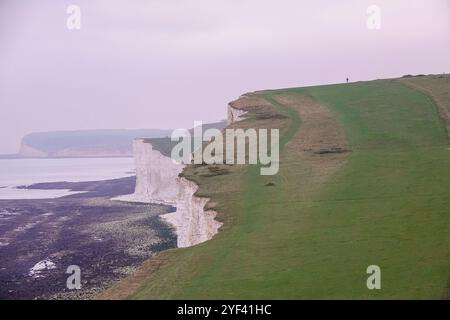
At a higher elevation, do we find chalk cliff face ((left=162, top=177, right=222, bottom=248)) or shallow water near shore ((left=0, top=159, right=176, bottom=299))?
chalk cliff face ((left=162, top=177, right=222, bottom=248))

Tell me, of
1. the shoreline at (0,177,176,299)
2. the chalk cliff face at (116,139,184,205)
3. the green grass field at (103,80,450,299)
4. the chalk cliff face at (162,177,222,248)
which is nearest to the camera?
Result: the green grass field at (103,80,450,299)

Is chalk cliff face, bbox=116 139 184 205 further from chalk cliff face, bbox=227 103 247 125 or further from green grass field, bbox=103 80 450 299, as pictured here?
green grass field, bbox=103 80 450 299

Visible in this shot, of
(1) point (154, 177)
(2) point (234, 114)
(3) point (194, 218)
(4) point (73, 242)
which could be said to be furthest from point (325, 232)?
(1) point (154, 177)

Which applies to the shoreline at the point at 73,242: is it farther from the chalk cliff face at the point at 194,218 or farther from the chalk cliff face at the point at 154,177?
the chalk cliff face at the point at 194,218

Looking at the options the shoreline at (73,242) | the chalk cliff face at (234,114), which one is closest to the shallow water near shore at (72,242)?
the shoreline at (73,242)

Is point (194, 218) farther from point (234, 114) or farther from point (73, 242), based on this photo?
point (73, 242)

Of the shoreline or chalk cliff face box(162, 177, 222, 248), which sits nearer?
chalk cliff face box(162, 177, 222, 248)

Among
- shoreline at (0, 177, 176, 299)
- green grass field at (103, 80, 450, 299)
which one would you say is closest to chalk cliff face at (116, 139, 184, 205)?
shoreline at (0, 177, 176, 299)
